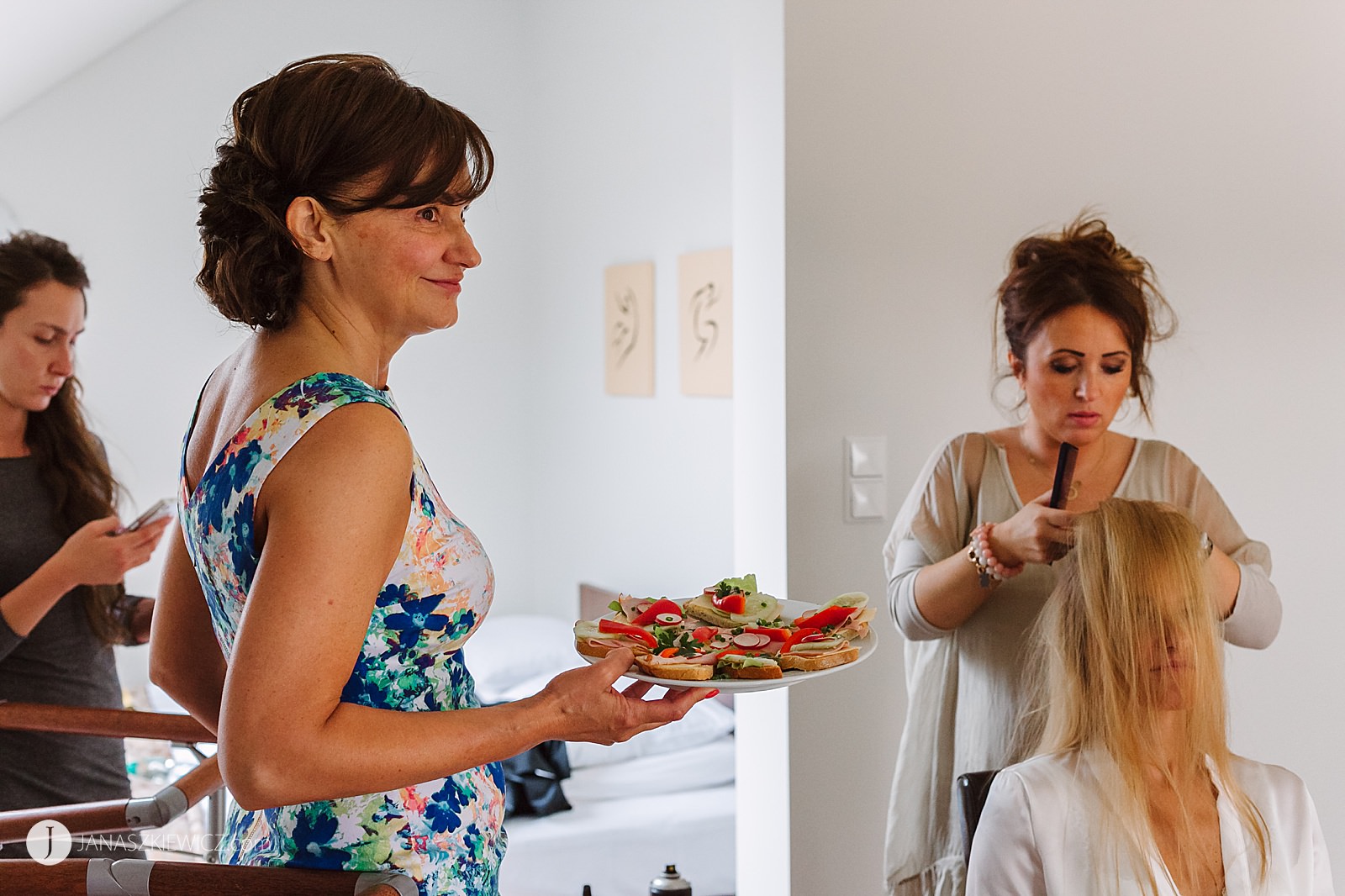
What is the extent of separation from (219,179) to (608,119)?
345 centimetres

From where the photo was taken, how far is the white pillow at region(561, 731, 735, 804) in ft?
10.7

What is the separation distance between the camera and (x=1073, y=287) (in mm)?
1706

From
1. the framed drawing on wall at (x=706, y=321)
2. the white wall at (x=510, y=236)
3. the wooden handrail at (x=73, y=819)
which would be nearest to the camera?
the wooden handrail at (x=73, y=819)

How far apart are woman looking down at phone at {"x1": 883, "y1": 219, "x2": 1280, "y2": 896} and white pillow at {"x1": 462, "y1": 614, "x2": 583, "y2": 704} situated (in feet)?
6.78

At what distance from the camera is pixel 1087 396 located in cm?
168

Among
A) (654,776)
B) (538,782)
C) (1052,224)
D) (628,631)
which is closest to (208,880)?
(628,631)

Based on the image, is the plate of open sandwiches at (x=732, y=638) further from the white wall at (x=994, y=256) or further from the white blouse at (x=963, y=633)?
the white wall at (x=994, y=256)

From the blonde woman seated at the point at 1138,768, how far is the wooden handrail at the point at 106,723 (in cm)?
88

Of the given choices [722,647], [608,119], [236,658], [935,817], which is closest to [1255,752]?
[935,817]

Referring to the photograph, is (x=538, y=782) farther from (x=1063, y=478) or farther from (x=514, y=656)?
(x=1063, y=478)

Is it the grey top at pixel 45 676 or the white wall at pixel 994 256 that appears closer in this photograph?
the grey top at pixel 45 676

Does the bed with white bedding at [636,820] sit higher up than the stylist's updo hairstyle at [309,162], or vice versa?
the stylist's updo hairstyle at [309,162]

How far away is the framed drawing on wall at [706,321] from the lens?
3.68 metres

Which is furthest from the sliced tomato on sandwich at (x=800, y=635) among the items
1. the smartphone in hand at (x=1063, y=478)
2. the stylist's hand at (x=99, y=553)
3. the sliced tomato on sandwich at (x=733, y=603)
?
the stylist's hand at (x=99, y=553)
